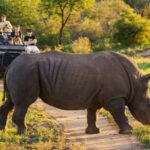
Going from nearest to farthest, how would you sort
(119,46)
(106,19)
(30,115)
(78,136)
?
1. (78,136)
2. (30,115)
3. (119,46)
4. (106,19)

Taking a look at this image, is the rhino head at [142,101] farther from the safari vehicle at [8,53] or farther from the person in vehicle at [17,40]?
the person in vehicle at [17,40]

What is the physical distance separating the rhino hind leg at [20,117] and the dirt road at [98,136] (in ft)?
2.51

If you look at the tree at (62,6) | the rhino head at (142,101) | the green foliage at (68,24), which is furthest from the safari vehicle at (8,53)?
the tree at (62,6)

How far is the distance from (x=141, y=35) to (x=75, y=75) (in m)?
34.0

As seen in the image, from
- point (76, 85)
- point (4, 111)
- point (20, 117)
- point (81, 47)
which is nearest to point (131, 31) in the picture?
point (81, 47)

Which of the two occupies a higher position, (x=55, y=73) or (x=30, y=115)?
(x=55, y=73)

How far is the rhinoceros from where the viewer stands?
29.4 feet

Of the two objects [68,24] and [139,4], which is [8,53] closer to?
[68,24]

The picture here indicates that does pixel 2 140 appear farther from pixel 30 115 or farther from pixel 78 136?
pixel 30 115

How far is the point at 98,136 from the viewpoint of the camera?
363 inches

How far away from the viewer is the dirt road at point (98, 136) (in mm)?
8459

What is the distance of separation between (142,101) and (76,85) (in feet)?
3.83

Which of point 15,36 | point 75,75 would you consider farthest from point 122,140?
point 15,36

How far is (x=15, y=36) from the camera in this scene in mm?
17266
